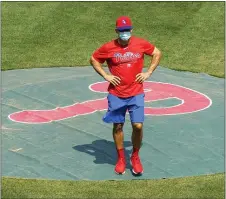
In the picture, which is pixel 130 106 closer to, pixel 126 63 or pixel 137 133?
pixel 137 133

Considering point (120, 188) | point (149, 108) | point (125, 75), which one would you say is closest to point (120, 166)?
point (120, 188)

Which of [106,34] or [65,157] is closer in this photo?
[65,157]

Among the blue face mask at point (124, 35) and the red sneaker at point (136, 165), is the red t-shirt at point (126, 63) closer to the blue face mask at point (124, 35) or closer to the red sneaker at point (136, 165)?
the blue face mask at point (124, 35)

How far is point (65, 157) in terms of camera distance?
11.8 meters

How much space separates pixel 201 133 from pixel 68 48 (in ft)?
24.5

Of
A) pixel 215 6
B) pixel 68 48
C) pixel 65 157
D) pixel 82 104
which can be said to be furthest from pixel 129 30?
pixel 215 6

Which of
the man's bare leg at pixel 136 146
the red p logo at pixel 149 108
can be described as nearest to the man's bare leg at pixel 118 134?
the man's bare leg at pixel 136 146

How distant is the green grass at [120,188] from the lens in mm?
9977

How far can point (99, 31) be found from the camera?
21.0m

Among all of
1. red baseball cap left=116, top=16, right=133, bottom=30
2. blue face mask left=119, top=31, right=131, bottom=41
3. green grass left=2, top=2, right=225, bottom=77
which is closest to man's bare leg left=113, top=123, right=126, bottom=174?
blue face mask left=119, top=31, right=131, bottom=41

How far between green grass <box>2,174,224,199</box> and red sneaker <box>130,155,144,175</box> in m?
0.29

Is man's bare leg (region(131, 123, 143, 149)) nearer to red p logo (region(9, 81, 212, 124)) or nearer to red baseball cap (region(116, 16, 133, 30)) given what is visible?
red baseball cap (region(116, 16, 133, 30))

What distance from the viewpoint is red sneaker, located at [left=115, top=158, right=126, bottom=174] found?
11.1 meters

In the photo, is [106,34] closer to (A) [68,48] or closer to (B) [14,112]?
(A) [68,48]
